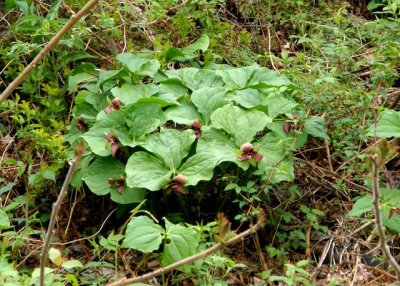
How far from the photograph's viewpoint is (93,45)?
3830 mm

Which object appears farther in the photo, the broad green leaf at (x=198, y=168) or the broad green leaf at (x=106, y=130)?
the broad green leaf at (x=106, y=130)

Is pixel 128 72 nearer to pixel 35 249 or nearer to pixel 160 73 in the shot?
pixel 160 73

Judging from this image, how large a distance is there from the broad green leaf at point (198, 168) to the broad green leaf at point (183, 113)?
216 millimetres

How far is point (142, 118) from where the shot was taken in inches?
110

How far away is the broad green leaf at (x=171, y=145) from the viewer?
2686mm

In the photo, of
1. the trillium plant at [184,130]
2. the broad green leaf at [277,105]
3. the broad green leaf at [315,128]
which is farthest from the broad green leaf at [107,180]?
the broad green leaf at [315,128]

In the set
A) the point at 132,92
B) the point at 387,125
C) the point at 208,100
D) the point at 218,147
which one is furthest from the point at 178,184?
the point at 387,125

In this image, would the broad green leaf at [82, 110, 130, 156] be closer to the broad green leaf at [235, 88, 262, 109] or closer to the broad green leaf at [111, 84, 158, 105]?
the broad green leaf at [111, 84, 158, 105]

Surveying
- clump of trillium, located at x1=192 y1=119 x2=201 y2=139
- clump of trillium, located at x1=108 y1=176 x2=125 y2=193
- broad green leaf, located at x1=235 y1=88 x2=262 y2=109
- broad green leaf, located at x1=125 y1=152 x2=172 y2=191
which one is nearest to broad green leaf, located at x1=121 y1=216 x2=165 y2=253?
broad green leaf, located at x1=125 y1=152 x2=172 y2=191

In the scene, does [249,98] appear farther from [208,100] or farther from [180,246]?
[180,246]

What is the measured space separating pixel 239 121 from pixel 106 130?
1.97 feet

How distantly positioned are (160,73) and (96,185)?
758 millimetres

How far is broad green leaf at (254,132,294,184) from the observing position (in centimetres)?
266

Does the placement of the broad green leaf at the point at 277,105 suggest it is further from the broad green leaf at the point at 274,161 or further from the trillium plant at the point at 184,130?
the broad green leaf at the point at 274,161
